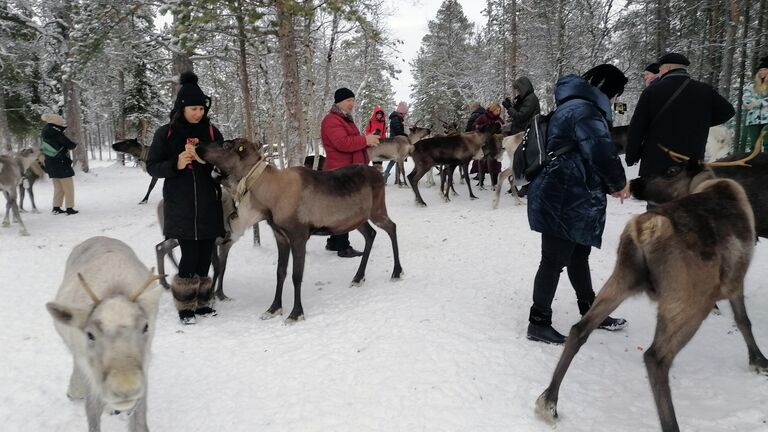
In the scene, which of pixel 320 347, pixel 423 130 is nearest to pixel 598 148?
pixel 320 347

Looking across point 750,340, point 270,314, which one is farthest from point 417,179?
point 750,340

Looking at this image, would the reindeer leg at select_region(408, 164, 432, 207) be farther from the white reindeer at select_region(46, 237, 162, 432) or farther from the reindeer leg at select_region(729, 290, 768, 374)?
the white reindeer at select_region(46, 237, 162, 432)

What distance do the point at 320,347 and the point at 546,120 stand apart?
2.94 meters

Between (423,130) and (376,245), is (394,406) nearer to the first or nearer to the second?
(376,245)

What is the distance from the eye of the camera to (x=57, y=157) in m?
11.3

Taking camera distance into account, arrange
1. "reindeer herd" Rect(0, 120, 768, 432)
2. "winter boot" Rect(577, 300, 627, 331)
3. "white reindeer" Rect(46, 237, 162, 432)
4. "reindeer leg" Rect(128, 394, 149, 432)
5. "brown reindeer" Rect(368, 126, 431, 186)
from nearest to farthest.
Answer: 1. "white reindeer" Rect(46, 237, 162, 432)
2. "reindeer herd" Rect(0, 120, 768, 432)
3. "reindeer leg" Rect(128, 394, 149, 432)
4. "winter boot" Rect(577, 300, 627, 331)
5. "brown reindeer" Rect(368, 126, 431, 186)

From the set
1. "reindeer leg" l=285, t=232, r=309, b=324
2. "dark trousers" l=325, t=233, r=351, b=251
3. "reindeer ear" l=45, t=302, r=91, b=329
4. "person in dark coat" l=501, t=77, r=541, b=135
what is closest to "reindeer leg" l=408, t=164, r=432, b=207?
"person in dark coat" l=501, t=77, r=541, b=135

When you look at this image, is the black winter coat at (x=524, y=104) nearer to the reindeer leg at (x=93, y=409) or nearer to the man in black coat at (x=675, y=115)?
the man in black coat at (x=675, y=115)

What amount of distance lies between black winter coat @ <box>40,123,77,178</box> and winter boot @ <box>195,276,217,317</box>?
9.16m

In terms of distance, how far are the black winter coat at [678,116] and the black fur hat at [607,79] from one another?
1082 mm

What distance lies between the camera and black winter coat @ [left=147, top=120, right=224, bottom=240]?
4660mm

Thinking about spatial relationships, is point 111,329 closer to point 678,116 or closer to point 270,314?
point 270,314

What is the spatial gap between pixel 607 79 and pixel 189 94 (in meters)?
4.05

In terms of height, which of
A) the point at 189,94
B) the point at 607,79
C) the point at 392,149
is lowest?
the point at 392,149
